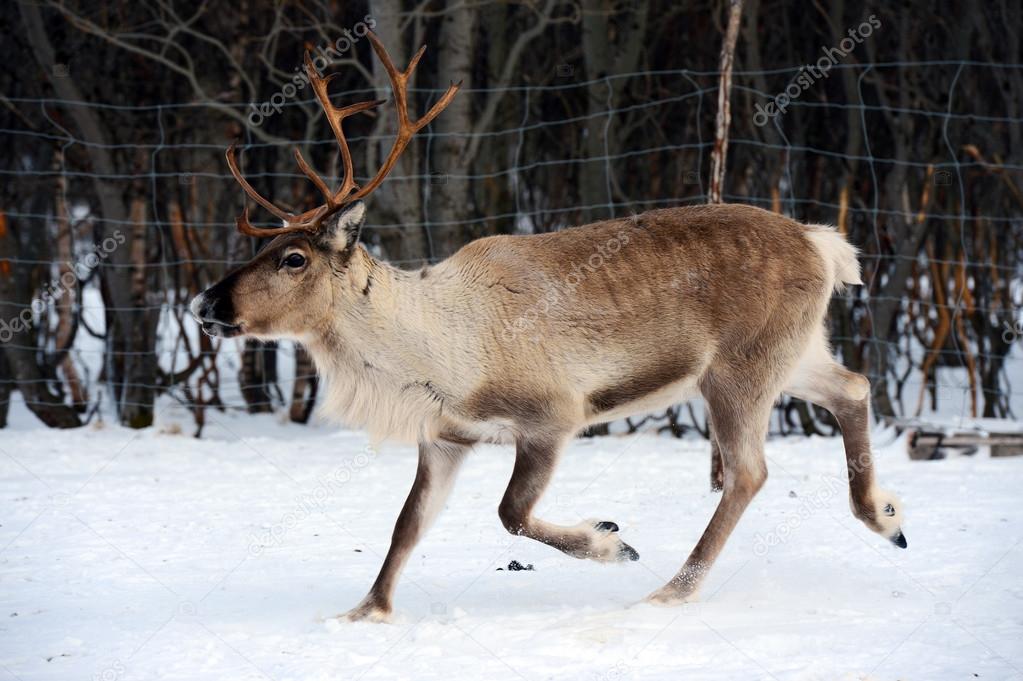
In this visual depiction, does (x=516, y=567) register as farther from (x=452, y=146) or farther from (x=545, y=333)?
(x=452, y=146)

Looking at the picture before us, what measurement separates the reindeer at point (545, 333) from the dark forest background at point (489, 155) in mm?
2897

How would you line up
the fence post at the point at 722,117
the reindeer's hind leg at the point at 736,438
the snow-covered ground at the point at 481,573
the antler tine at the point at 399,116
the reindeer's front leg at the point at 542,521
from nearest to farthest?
the snow-covered ground at the point at 481,573 < the reindeer's front leg at the point at 542,521 < the reindeer's hind leg at the point at 736,438 < the antler tine at the point at 399,116 < the fence post at the point at 722,117

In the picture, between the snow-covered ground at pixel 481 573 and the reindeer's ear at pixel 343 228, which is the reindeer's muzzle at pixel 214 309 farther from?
the snow-covered ground at pixel 481 573

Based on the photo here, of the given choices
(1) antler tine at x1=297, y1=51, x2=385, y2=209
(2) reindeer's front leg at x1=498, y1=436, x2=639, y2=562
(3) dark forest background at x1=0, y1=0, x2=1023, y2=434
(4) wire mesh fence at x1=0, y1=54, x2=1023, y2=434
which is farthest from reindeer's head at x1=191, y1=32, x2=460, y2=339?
(3) dark forest background at x1=0, y1=0, x2=1023, y2=434

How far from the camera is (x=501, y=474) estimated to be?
248 inches

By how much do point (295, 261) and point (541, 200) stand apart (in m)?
5.29

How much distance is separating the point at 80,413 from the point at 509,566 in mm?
4706

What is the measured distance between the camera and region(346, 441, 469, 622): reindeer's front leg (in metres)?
3.97

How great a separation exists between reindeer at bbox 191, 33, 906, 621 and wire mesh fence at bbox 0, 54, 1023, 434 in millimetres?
2889

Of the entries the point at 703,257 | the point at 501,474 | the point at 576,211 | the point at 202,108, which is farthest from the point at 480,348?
the point at 202,108

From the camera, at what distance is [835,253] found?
14.9ft

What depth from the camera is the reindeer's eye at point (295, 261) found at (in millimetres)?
4176

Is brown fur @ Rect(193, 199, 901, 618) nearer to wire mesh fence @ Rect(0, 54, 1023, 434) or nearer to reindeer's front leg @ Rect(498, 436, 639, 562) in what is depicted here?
reindeer's front leg @ Rect(498, 436, 639, 562)

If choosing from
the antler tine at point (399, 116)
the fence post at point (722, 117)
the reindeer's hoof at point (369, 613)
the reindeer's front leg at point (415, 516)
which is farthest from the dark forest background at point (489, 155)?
the reindeer's hoof at point (369, 613)
